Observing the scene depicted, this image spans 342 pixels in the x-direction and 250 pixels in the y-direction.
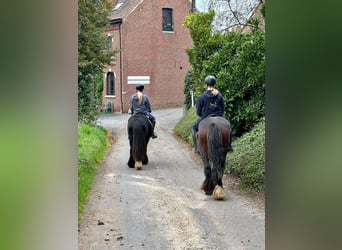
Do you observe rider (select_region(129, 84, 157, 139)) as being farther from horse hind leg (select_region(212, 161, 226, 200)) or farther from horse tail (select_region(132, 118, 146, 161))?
horse hind leg (select_region(212, 161, 226, 200))

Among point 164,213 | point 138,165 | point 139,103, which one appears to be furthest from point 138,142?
point 164,213

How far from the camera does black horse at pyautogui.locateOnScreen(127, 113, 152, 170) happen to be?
8.05 metres

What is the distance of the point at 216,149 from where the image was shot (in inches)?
228

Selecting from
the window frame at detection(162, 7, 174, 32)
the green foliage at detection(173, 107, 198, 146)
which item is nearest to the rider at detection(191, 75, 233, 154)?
the green foliage at detection(173, 107, 198, 146)

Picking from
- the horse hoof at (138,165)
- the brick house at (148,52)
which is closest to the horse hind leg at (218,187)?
the horse hoof at (138,165)

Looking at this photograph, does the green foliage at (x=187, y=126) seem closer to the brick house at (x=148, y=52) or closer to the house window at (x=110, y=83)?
the brick house at (x=148, y=52)

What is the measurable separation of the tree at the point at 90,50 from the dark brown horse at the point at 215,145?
4593mm

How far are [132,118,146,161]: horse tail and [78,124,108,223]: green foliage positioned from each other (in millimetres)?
807

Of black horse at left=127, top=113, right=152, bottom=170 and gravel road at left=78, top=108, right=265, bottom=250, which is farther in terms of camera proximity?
black horse at left=127, top=113, right=152, bottom=170

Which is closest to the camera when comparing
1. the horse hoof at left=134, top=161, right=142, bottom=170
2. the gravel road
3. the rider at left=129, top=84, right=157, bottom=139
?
the gravel road

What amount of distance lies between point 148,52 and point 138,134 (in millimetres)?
14791

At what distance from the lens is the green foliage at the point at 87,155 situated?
6535mm
